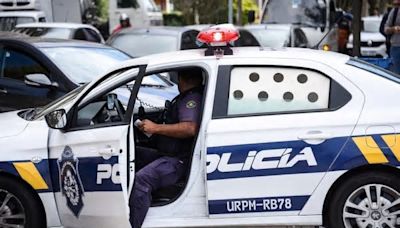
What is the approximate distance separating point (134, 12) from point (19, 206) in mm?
17731

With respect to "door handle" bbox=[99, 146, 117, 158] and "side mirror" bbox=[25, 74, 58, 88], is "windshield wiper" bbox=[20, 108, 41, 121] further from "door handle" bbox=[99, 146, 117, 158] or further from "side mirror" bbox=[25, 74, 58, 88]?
"side mirror" bbox=[25, 74, 58, 88]

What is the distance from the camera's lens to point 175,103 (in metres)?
5.03

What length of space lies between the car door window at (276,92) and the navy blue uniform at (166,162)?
1.00ft

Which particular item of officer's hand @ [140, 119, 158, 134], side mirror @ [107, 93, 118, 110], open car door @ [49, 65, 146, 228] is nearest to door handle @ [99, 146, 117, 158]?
open car door @ [49, 65, 146, 228]

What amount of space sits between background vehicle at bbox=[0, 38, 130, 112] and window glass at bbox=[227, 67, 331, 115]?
9.34ft

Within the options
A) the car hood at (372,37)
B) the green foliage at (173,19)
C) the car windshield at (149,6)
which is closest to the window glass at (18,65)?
the car hood at (372,37)

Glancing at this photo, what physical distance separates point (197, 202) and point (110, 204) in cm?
59

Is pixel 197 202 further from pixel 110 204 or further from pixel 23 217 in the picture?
pixel 23 217

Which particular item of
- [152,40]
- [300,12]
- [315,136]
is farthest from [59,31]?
[315,136]

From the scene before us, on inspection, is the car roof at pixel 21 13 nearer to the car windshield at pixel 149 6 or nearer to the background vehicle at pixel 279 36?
the background vehicle at pixel 279 36

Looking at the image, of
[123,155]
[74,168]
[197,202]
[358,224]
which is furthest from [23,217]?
[358,224]

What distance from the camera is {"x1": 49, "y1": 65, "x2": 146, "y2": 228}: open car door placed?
181 inches

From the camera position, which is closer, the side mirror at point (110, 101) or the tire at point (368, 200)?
the tire at point (368, 200)

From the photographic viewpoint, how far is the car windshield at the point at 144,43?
1093 centimetres
